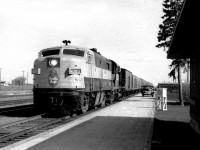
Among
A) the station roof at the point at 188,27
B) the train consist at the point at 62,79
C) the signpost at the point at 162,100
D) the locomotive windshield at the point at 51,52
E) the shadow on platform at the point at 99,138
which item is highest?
the locomotive windshield at the point at 51,52

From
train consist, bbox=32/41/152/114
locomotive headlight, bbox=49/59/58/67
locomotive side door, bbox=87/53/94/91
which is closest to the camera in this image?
train consist, bbox=32/41/152/114

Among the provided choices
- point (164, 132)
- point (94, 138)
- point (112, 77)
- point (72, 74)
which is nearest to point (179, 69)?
point (112, 77)

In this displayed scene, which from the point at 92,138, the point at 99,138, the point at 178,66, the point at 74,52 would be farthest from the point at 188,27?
the point at 178,66

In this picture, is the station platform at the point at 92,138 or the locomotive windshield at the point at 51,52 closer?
the station platform at the point at 92,138

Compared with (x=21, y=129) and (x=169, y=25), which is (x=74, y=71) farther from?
(x=169, y=25)

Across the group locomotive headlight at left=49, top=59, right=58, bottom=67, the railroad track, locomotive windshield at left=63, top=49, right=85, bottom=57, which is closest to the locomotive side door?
locomotive windshield at left=63, top=49, right=85, bottom=57

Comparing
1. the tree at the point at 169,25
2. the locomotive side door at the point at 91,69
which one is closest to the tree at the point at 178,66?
the tree at the point at 169,25

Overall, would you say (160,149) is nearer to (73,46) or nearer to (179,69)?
(73,46)

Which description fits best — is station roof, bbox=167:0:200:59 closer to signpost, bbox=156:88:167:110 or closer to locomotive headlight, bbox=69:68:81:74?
locomotive headlight, bbox=69:68:81:74

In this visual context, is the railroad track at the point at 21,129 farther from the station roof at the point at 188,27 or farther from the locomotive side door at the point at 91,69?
the station roof at the point at 188,27

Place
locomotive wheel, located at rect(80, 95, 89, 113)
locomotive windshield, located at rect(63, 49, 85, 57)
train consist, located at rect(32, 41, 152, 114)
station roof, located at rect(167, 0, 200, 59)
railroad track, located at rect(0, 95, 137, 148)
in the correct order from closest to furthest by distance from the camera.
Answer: station roof, located at rect(167, 0, 200, 59)
railroad track, located at rect(0, 95, 137, 148)
train consist, located at rect(32, 41, 152, 114)
locomotive wheel, located at rect(80, 95, 89, 113)
locomotive windshield, located at rect(63, 49, 85, 57)

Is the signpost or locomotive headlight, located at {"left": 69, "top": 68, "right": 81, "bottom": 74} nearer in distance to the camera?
locomotive headlight, located at {"left": 69, "top": 68, "right": 81, "bottom": 74}

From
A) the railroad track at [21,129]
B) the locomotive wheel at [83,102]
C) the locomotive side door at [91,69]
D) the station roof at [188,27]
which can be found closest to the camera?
the station roof at [188,27]

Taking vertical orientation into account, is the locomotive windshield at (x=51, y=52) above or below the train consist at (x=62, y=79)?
above
